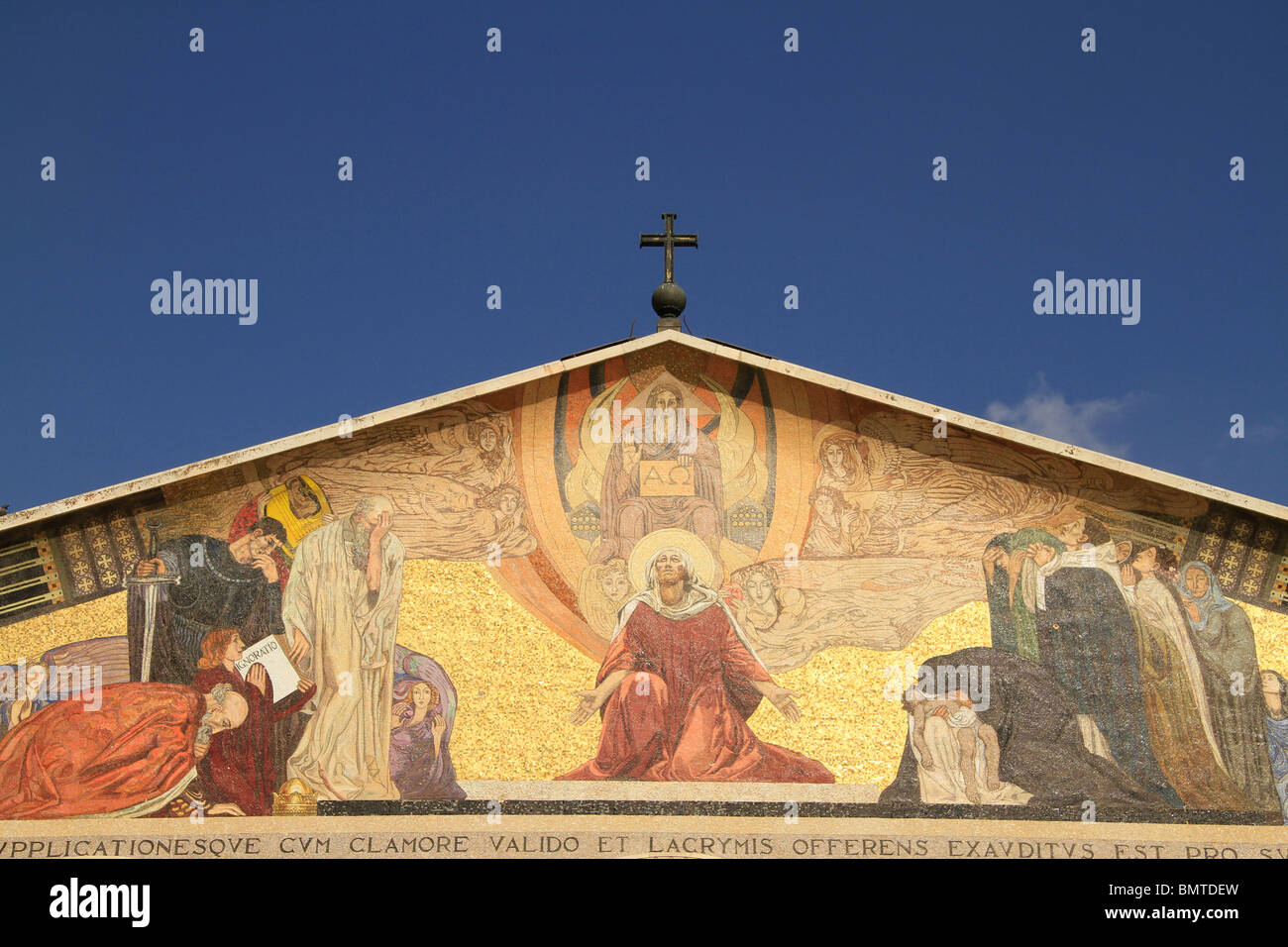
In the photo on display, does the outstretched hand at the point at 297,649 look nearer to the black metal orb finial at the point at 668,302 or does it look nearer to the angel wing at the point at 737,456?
the angel wing at the point at 737,456

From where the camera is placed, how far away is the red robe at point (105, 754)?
346 inches

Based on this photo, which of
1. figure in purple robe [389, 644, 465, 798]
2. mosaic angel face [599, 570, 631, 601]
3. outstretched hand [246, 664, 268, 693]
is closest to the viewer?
figure in purple robe [389, 644, 465, 798]

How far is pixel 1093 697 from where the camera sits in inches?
361

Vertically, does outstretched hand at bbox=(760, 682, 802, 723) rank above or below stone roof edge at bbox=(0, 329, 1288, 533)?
below

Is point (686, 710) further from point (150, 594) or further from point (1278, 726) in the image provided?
point (1278, 726)

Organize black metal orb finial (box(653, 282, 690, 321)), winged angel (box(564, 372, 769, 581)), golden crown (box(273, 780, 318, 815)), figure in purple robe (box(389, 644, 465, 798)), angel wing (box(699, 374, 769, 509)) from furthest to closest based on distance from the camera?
black metal orb finial (box(653, 282, 690, 321)), angel wing (box(699, 374, 769, 509)), winged angel (box(564, 372, 769, 581)), figure in purple robe (box(389, 644, 465, 798)), golden crown (box(273, 780, 318, 815))

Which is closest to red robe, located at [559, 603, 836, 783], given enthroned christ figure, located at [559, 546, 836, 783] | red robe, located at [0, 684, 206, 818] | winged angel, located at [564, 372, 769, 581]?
enthroned christ figure, located at [559, 546, 836, 783]

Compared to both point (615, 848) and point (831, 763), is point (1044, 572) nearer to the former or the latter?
point (831, 763)

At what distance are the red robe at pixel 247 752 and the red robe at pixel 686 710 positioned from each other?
2.05 metres

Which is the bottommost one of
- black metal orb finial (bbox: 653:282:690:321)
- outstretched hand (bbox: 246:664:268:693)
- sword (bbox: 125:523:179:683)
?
outstretched hand (bbox: 246:664:268:693)

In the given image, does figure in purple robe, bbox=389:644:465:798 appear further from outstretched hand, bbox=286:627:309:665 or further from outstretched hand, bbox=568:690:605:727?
outstretched hand, bbox=568:690:605:727

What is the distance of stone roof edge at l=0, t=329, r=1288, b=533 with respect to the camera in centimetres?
920

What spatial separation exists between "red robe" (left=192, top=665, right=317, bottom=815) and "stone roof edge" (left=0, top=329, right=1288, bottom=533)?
1474 millimetres
